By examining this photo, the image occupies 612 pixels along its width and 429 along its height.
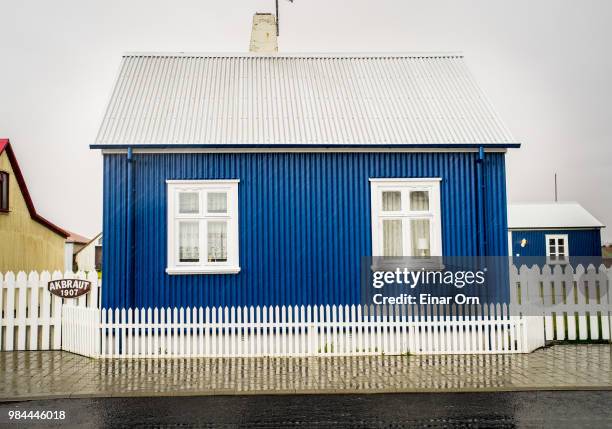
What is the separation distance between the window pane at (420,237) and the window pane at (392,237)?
0.90 feet

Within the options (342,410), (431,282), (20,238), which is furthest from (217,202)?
(20,238)

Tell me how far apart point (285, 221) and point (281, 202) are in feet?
1.39

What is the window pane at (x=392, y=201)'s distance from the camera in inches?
530

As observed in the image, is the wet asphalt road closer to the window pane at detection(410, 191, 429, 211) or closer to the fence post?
the fence post

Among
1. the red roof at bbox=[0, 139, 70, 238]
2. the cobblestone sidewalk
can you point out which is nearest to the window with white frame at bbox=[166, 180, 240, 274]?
the cobblestone sidewalk

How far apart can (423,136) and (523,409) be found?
6.91 meters

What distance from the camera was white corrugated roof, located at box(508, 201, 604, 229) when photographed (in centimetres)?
4178

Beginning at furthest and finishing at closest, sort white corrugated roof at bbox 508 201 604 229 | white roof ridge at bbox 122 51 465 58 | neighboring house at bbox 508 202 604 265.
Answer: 1. white corrugated roof at bbox 508 201 604 229
2. neighboring house at bbox 508 202 604 265
3. white roof ridge at bbox 122 51 465 58

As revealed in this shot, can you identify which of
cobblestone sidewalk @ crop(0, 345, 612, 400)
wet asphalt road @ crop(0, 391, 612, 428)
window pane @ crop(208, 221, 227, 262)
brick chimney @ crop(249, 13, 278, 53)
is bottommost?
wet asphalt road @ crop(0, 391, 612, 428)

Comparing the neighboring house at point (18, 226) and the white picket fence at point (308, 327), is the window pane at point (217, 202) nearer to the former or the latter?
the white picket fence at point (308, 327)

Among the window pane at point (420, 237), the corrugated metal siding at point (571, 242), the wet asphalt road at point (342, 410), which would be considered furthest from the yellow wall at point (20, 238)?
the corrugated metal siding at point (571, 242)

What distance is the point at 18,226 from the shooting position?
73.8 feet

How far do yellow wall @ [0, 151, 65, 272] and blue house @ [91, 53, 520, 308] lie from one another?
9.79 metres

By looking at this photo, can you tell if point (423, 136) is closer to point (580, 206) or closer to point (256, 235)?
point (256, 235)
